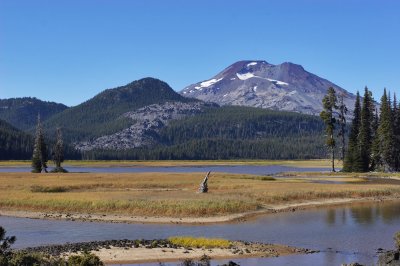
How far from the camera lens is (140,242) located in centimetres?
4197

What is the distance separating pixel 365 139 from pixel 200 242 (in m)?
96.2

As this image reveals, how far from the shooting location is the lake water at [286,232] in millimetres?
38344

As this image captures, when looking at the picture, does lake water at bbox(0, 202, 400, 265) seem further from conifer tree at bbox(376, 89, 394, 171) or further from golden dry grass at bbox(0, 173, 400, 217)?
conifer tree at bbox(376, 89, 394, 171)

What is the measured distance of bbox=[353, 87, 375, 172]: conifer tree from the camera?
12744cm

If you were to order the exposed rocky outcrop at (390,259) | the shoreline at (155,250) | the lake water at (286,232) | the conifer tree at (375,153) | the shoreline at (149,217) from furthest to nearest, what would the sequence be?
the conifer tree at (375,153) → the shoreline at (149,217) → the lake water at (286,232) → the shoreline at (155,250) → the exposed rocky outcrop at (390,259)

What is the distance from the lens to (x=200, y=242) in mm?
42031

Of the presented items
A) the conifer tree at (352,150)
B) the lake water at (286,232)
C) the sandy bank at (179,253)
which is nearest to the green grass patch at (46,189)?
the lake water at (286,232)

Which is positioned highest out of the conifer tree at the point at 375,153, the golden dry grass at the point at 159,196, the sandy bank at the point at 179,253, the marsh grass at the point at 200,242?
the conifer tree at the point at 375,153

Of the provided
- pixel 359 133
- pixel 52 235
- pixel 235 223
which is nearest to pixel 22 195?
pixel 52 235

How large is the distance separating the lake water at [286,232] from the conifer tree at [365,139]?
67.6 meters

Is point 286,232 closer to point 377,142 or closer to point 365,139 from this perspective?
point 377,142

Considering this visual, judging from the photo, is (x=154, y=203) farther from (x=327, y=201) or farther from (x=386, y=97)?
(x=386, y=97)

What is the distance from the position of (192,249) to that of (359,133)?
99.5 m

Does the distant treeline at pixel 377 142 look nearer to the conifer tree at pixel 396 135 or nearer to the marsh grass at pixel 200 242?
the conifer tree at pixel 396 135
